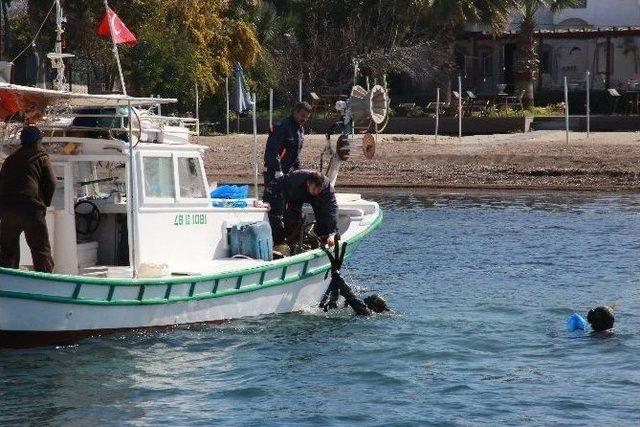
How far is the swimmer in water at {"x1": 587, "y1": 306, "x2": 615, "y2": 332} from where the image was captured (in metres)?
17.0

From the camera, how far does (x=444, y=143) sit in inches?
1607

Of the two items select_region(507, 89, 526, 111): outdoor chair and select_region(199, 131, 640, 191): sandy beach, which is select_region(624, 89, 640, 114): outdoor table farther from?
select_region(199, 131, 640, 191): sandy beach

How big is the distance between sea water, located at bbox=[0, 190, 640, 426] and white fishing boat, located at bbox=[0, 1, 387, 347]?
0.32 metres

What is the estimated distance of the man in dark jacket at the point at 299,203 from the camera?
17.8 meters

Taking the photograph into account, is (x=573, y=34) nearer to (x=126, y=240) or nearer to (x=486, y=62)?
(x=486, y=62)

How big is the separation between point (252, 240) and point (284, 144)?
1536 mm

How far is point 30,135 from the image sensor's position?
15.1 metres

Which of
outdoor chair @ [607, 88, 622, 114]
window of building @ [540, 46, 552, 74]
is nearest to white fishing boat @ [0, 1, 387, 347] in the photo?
outdoor chair @ [607, 88, 622, 114]

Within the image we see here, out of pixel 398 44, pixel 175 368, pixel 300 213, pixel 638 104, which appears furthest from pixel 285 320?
pixel 398 44

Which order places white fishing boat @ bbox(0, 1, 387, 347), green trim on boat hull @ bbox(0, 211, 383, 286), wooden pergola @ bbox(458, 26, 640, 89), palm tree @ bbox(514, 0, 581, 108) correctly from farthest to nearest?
1. wooden pergola @ bbox(458, 26, 640, 89)
2. palm tree @ bbox(514, 0, 581, 108)
3. white fishing boat @ bbox(0, 1, 387, 347)
4. green trim on boat hull @ bbox(0, 211, 383, 286)

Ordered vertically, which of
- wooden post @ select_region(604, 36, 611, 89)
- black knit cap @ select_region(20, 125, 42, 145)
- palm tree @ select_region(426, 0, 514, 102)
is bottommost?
black knit cap @ select_region(20, 125, 42, 145)

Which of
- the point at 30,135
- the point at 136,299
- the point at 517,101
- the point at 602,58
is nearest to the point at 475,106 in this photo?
the point at 517,101

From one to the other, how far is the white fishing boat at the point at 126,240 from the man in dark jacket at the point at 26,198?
473 mm

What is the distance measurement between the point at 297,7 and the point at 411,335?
38005 millimetres
